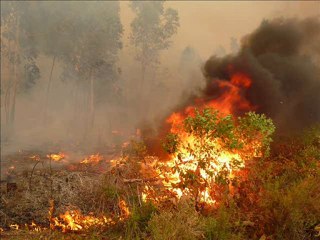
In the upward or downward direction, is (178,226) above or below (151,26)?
below

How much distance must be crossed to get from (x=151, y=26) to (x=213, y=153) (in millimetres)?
27367

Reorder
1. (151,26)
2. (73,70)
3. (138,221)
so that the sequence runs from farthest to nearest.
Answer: (151,26)
(73,70)
(138,221)

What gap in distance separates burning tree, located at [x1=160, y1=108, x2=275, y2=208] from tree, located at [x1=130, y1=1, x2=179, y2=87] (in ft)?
87.3

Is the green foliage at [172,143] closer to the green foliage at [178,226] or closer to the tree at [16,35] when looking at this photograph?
the green foliage at [178,226]

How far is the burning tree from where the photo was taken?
9156 millimetres

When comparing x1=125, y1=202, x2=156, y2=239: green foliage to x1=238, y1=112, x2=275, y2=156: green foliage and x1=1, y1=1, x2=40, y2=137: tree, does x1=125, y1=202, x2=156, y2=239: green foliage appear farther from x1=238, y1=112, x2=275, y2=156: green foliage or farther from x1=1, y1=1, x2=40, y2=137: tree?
x1=1, y1=1, x2=40, y2=137: tree

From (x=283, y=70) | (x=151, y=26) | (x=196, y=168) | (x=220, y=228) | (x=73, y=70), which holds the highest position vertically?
(x=151, y=26)

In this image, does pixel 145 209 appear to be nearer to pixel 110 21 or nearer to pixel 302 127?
pixel 302 127

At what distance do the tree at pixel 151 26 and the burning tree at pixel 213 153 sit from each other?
2660cm

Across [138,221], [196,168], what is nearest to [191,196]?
[196,168]

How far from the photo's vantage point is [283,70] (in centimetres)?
1695

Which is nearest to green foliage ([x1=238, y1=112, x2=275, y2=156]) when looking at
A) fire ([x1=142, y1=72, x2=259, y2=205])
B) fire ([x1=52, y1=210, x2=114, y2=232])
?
fire ([x1=142, y1=72, x2=259, y2=205])

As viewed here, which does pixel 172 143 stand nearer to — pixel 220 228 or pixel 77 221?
pixel 220 228

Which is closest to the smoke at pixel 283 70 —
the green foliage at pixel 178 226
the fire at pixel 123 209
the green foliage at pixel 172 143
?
the green foliage at pixel 172 143
